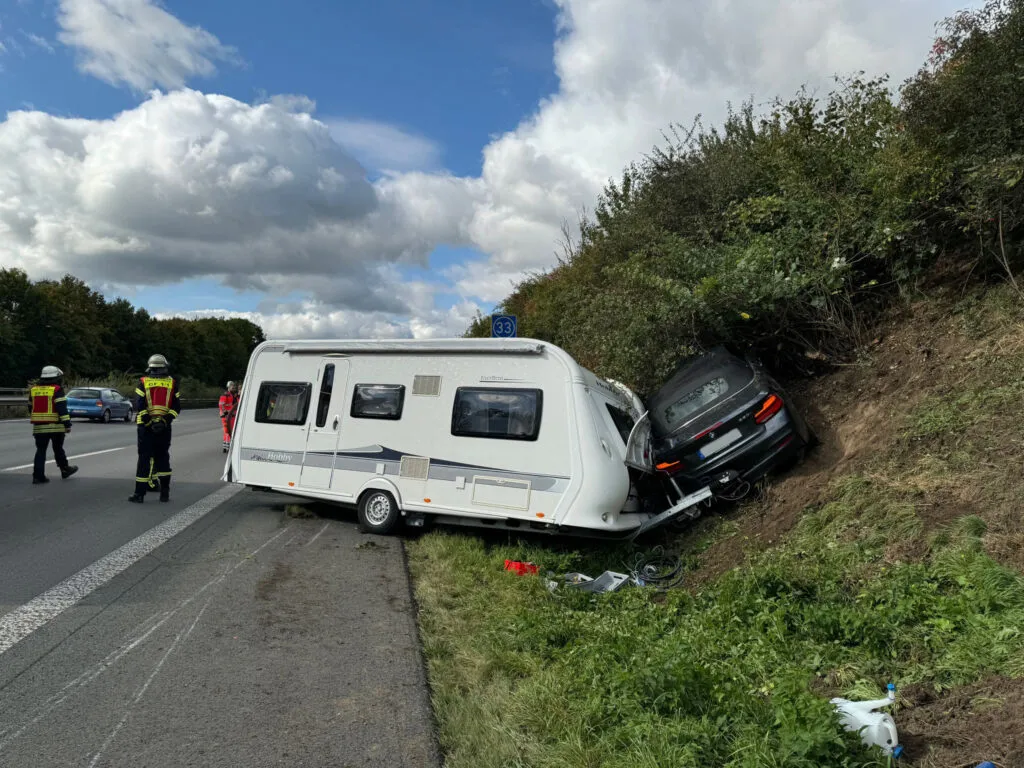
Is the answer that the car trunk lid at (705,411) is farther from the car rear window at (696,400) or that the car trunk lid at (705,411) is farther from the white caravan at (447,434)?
the white caravan at (447,434)

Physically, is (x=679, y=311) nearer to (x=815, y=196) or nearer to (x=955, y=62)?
(x=815, y=196)

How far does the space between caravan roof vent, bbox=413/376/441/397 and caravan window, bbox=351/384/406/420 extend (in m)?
0.18

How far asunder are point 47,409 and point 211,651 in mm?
8635

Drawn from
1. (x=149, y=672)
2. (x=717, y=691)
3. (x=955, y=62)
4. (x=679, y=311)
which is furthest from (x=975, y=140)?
(x=149, y=672)

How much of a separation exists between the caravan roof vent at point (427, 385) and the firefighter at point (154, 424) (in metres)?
3.80

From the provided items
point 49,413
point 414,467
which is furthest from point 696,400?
point 49,413

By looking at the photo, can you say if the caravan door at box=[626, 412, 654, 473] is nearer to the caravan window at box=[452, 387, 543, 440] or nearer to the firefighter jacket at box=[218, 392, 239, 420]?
the caravan window at box=[452, 387, 543, 440]

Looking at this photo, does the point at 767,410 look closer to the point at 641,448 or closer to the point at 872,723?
the point at 641,448

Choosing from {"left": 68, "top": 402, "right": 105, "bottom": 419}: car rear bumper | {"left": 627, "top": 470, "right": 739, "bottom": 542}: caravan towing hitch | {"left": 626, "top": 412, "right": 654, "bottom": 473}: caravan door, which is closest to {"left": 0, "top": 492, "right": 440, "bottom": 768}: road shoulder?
{"left": 627, "top": 470, "right": 739, "bottom": 542}: caravan towing hitch

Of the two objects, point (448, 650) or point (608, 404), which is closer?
point (448, 650)

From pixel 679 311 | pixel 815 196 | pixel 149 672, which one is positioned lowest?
pixel 149 672

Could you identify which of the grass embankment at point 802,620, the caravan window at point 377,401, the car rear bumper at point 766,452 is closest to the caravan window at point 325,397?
the caravan window at point 377,401

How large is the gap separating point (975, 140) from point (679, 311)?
12.2 feet

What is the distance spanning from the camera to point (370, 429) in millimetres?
8797
